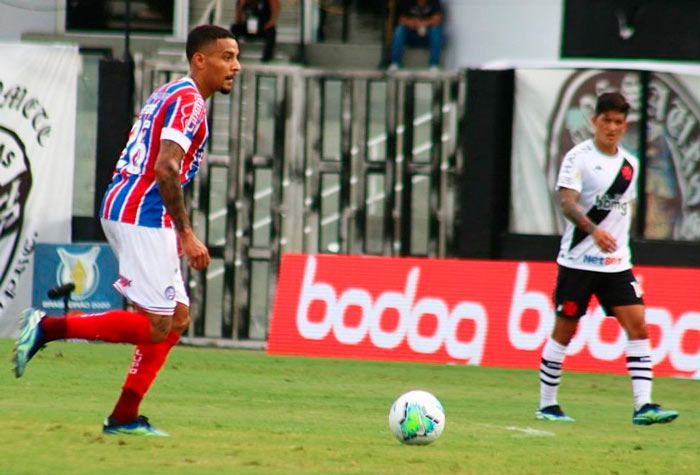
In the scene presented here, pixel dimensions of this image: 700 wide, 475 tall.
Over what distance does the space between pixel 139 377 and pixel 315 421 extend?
1.92 meters

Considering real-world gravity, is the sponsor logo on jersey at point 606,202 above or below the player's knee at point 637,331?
above

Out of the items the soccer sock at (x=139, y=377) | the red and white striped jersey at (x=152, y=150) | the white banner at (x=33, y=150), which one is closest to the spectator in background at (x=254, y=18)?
the white banner at (x=33, y=150)

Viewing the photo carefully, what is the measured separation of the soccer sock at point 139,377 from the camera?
27.3 ft

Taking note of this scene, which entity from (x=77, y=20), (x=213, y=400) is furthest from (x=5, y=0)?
(x=213, y=400)

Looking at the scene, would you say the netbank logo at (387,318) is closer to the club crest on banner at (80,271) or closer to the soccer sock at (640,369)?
the club crest on banner at (80,271)

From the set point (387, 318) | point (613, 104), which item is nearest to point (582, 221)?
point (613, 104)

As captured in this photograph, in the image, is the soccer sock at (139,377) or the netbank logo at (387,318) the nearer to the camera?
the soccer sock at (139,377)

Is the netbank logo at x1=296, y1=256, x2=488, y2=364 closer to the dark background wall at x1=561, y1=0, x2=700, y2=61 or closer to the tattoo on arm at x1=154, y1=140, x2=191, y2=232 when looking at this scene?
the dark background wall at x1=561, y1=0, x2=700, y2=61

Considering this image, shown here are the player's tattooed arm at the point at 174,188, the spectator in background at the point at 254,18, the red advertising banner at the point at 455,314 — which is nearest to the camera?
the player's tattooed arm at the point at 174,188

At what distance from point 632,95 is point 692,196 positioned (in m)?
1.29

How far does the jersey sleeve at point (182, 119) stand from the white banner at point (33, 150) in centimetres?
989

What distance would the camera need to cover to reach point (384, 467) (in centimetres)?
772

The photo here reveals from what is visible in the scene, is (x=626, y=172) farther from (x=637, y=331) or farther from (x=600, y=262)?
(x=637, y=331)

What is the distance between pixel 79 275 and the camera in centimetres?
1722
